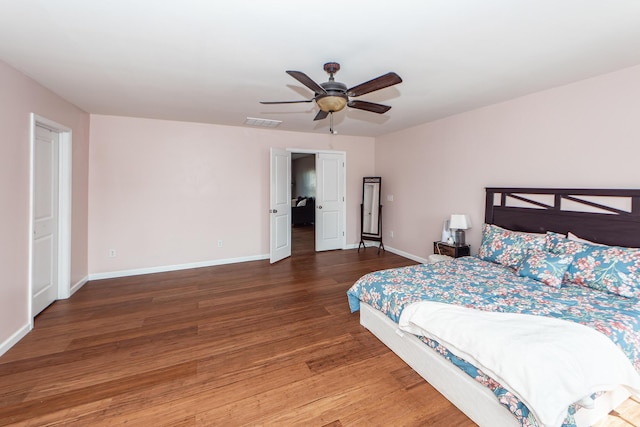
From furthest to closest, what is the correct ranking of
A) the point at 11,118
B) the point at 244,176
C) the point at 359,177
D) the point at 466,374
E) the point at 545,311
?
the point at 359,177, the point at 244,176, the point at 11,118, the point at 545,311, the point at 466,374

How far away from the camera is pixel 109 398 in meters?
1.92

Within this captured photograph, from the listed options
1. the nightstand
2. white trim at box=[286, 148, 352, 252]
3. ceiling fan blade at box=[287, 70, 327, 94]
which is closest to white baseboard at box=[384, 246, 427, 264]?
the nightstand

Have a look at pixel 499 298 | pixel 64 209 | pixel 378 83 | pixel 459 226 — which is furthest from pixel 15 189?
pixel 459 226

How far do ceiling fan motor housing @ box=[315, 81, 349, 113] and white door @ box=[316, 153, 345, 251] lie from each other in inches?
137

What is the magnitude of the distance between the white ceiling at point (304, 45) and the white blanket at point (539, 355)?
1991mm

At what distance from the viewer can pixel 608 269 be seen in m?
2.42

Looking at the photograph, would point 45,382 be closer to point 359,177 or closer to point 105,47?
point 105,47

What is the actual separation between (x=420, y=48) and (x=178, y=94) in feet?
8.92

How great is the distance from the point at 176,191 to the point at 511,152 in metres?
5.02

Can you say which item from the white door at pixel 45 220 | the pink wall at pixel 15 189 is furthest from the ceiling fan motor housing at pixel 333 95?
the white door at pixel 45 220

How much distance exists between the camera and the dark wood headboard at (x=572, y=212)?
2656 mm

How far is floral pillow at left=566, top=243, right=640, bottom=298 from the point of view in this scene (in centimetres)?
229

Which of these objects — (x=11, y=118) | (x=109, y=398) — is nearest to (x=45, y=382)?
(x=109, y=398)

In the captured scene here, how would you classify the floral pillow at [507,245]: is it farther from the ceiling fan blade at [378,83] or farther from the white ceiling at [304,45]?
the ceiling fan blade at [378,83]
